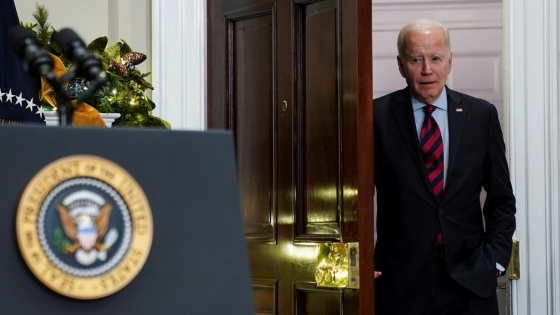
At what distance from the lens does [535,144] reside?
3244 mm

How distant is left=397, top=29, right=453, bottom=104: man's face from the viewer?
3365mm

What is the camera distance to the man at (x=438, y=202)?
319cm

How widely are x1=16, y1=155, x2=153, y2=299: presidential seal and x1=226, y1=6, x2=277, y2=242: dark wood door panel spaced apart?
2089 mm

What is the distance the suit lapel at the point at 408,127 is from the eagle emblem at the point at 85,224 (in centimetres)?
238

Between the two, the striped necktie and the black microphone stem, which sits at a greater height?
the black microphone stem

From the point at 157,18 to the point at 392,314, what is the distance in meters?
1.54

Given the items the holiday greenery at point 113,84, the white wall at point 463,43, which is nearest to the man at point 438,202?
the holiday greenery at point 113,84

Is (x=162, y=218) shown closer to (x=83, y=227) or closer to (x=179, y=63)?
(x=83, y=227)

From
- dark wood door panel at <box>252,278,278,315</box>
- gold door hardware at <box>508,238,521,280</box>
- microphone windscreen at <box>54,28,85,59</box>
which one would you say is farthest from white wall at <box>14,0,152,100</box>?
microphone windscreen at <box>54,28,85,59</box>

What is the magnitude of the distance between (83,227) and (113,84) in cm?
175

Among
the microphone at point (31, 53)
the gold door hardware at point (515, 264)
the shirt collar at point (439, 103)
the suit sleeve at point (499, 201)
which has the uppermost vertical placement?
the shirt collar at point (439, 103)

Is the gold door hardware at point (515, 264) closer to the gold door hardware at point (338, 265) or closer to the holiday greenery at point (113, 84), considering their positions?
the gold door hardware at point (338, 265)

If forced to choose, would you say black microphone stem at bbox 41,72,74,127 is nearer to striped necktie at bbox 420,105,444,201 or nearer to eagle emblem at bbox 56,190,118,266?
eagle emblem at bbox 56,190,118,266

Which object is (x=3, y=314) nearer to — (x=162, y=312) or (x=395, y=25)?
(x=162, y=312)
